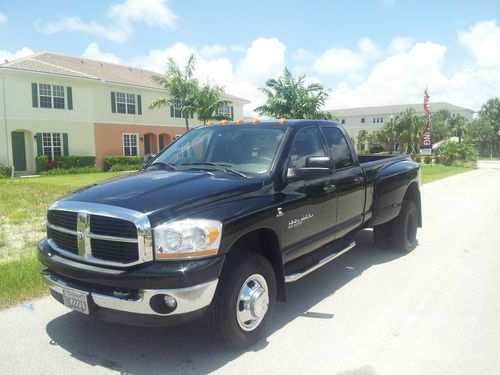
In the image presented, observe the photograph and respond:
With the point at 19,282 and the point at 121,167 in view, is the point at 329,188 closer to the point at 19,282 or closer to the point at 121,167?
the point at 19,282

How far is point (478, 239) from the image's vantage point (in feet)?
25.5

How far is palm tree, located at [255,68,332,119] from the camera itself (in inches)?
1154

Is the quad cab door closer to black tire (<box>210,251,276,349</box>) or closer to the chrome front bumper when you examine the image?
black tire (<box>210,251,276,349</box>)

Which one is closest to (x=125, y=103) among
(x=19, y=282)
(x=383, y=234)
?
(x=383, y=234)

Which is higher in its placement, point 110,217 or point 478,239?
point 110,217

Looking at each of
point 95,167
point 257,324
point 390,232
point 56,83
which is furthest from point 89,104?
point 257,324

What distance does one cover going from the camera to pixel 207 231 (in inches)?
126

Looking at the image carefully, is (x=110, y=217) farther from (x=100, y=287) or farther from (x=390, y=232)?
(x=390, y=232)

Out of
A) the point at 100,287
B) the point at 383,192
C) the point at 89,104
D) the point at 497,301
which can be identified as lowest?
the point at 497,301

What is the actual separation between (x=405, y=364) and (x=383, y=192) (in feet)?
10.2

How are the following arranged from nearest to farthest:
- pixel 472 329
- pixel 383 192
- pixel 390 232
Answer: pixel 472 329, pixel 383 192, pixel 390 232

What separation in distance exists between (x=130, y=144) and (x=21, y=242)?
80.0 ft

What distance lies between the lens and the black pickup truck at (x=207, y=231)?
3.14 metres

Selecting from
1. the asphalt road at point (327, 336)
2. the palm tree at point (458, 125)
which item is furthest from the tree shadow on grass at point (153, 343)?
the palm tree at point (458, 125)
